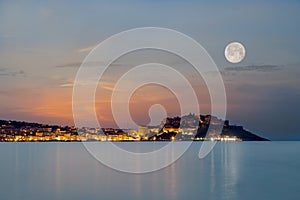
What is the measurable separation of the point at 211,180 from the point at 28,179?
44.1 feet

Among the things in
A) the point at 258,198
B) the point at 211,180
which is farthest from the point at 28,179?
the point at 258,198

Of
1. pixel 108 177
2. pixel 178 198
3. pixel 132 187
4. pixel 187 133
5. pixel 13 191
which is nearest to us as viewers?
pixel 178 198

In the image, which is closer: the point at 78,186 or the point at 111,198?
the point at 111,198

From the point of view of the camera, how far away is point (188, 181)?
30.5 meters

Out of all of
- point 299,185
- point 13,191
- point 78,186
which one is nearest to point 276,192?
point 299,185

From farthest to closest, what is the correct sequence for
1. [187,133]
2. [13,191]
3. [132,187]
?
[187,133] < [132,187] < [13,191]

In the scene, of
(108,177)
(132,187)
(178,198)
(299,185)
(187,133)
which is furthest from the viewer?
(187,133)

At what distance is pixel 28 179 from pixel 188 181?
38.5 feet

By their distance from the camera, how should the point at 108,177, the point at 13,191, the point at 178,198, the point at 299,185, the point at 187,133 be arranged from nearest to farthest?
the point at 178,198, the point at 13,191, the point at 299,185, the point at 108,177, the point at 187,133

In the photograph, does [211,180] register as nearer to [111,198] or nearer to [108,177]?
[108,177]

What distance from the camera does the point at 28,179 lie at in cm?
3184

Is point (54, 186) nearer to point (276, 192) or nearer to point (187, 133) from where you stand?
point (276, 192)

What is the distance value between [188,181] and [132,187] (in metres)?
5.17

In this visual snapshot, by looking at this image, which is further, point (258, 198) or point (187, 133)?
point (187, 133)
